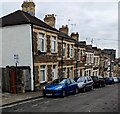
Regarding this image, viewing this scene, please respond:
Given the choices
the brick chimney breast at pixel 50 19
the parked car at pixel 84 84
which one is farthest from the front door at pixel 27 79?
the brick chimney breast at pixel 50 19

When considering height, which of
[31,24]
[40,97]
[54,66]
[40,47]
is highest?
[31,24]

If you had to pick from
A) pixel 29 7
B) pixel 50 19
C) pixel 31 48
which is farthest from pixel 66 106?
pixel 50 19

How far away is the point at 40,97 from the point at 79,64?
66.4 ft

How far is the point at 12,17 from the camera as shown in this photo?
28.4 metres

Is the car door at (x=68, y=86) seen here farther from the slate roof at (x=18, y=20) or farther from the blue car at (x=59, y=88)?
the slate roof at (x=18, y=20)

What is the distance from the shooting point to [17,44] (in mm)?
25656

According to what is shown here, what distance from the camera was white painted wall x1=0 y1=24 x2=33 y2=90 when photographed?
24906 millimetres

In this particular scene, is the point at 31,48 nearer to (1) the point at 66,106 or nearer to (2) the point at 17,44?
(2) the point at 17,44

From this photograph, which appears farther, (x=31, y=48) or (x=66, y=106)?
(x=31, y=48)

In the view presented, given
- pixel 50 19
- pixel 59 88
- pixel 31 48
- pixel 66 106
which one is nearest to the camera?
pixel 66 106

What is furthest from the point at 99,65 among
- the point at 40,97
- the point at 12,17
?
the point at 40,97

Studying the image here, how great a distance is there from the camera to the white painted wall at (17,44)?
24906mm

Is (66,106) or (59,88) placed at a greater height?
(59,88)

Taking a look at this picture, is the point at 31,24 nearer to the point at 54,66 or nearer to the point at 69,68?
the point at 54,66
